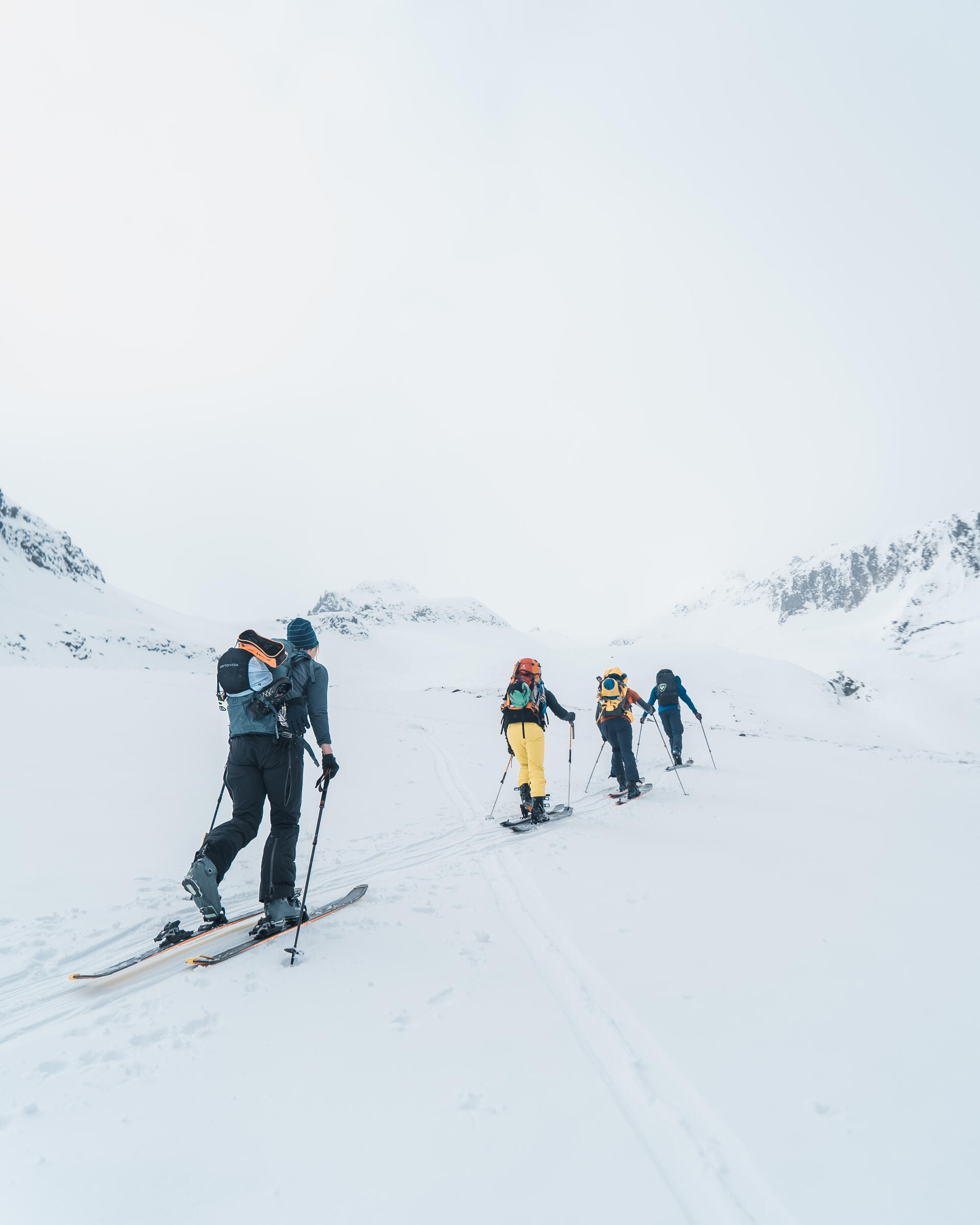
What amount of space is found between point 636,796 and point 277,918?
24.0 feet

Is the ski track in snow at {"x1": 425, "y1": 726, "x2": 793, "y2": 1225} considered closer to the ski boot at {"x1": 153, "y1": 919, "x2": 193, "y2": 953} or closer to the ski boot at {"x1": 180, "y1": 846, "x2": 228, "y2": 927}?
the ski boot at {"x1": 180, "y1": 846, "x2": 228, "y2": 927}

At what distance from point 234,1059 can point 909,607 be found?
159404mm

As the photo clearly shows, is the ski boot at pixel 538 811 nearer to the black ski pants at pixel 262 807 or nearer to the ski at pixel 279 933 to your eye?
the ski at pixel 279 933

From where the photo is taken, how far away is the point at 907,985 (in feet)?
11.0

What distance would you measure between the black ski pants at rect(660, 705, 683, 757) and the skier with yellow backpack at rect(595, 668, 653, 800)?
2927mm

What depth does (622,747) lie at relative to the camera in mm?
10430

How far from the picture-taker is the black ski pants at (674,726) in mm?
13062

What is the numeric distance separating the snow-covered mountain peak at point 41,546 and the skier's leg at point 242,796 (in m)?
66.9

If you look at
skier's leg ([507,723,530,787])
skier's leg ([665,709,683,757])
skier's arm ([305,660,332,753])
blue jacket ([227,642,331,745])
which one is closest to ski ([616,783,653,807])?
skier's leg ([507,723,530,787])

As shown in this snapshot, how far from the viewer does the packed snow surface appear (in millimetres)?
2043

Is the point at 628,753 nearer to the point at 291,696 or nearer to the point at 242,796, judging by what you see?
the point at 291,696

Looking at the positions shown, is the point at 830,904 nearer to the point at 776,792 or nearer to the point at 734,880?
the point at 734,880

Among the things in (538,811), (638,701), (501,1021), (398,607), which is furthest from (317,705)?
(398,607)

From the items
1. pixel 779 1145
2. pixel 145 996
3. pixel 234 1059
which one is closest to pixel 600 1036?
pixel 779 1145
